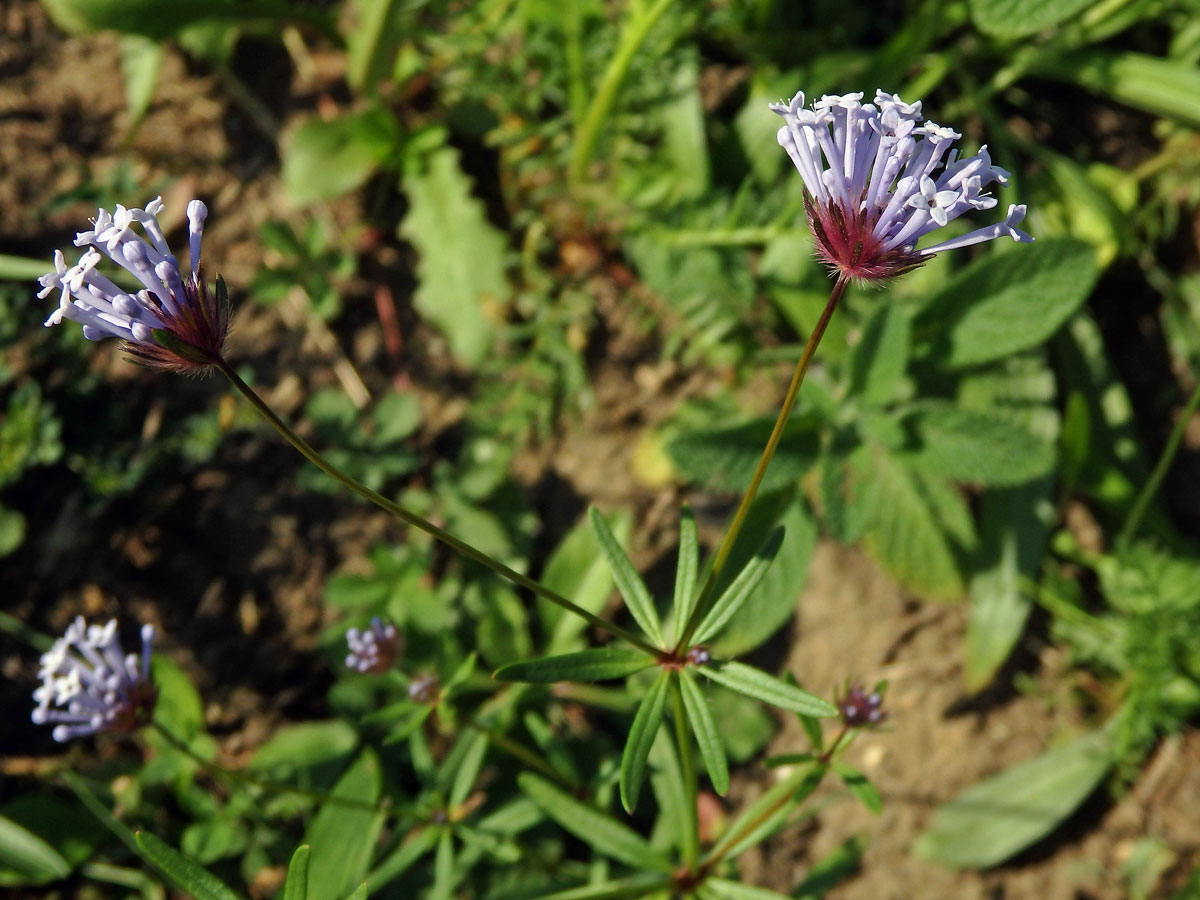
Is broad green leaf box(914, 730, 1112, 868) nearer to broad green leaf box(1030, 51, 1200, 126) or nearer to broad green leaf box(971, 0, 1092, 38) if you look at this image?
broad green leaf box(1030, 51, 1200, 126)

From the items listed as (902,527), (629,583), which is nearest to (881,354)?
(902,527)

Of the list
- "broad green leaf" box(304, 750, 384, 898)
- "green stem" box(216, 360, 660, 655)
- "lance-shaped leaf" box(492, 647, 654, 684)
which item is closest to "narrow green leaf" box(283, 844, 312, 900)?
"lance-shaped leaf" box(492, 647, 654, 684)

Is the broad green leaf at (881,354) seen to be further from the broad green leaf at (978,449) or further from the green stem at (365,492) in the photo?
the green stem at (365,492)

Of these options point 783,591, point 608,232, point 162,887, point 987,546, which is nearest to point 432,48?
point 608,232

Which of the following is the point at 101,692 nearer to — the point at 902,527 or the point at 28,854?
the point at 28,854

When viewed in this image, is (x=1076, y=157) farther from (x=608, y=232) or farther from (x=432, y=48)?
(x=432, y=48)

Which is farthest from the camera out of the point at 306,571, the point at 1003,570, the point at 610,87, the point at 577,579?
the point at 306,571

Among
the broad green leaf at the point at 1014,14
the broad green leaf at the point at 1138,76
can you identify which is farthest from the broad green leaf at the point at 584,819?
the broad green leaf at the point at 1138,76
